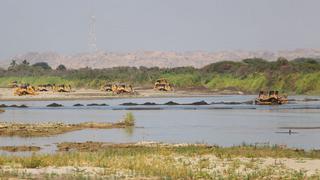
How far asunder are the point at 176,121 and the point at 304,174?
33.3 meters

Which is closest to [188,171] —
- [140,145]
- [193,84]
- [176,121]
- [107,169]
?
[107,169]

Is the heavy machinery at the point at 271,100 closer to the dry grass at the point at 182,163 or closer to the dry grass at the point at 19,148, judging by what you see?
the dry grass at the point at 19,148

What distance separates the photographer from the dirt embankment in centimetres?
4125

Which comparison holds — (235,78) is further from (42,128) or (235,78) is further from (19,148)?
(19,148)

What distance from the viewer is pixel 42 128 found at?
43.7 metres

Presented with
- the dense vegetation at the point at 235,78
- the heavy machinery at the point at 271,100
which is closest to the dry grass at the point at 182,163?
the heavy machinery at the point at 271,100

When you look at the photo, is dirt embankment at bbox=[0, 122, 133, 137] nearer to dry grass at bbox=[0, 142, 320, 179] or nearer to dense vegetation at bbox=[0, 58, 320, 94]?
dry grass at bbox=[0, 142, 320, 179]

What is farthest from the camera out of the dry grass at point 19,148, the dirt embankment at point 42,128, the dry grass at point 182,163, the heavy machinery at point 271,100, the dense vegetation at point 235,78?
the dense vegetation at point 235,78

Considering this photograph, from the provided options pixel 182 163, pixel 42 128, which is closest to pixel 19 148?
pixel 182 163

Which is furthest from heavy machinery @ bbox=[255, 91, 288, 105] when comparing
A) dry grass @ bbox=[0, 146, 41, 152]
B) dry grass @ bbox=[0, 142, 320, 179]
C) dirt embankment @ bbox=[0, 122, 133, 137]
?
dry grass @ bbox=[0, 142, 320, 179]

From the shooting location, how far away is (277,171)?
74.3ft

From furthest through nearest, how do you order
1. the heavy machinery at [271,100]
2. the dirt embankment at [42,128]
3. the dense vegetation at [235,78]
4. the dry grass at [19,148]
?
Result: the dense vegetation at [235,78]
the heavy machinery at [271,100]
the dirt embankment at [42,128]
the dry grass at [19,148]

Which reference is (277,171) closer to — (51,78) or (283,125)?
(283,125)

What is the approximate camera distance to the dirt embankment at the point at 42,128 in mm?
41250
